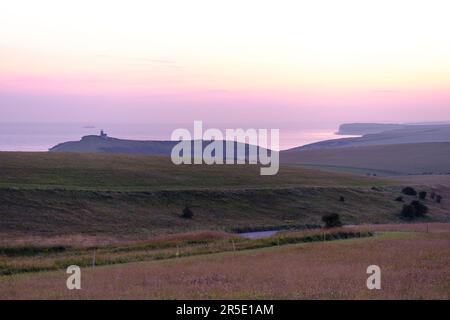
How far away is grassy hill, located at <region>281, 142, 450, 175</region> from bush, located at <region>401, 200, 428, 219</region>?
6399 cm

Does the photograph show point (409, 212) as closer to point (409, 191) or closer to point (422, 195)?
point (422, 195)

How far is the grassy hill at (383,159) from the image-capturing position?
141 m

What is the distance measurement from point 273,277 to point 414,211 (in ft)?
162

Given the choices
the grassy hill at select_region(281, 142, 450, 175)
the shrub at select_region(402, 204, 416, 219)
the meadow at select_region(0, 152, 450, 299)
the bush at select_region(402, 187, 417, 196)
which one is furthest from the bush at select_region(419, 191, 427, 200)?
the grassy hill at select_region(281, 142, 450, 175)

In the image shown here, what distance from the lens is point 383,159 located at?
15800 cm

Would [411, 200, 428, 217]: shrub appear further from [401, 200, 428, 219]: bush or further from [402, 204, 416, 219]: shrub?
[402, 204, 416, 219]: shrub

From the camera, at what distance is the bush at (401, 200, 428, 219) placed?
67750 millimetres

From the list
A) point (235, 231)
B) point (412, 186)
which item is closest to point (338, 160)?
point (412, 186)

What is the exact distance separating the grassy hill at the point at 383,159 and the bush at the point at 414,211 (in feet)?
210

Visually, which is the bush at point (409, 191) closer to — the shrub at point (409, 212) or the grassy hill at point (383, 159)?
the shrub at point (409, 212)

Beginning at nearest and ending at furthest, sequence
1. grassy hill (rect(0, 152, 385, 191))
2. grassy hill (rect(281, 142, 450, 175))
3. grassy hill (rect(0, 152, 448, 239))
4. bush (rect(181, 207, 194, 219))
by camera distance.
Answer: grassy hill (rect(0, 152, 448, 239)), bush (rect(181, 207, 194, 219)), grassy hill (rect(0, 152, 385, 191)), grassy hill (rect(281, 142, 450, 175))

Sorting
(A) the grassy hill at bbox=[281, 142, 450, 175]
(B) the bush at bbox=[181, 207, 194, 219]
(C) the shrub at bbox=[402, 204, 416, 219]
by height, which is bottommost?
(C) the shrub at bbox=[402, 204, 416, 219]

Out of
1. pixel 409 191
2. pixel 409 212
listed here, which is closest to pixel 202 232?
pixel 409 212
